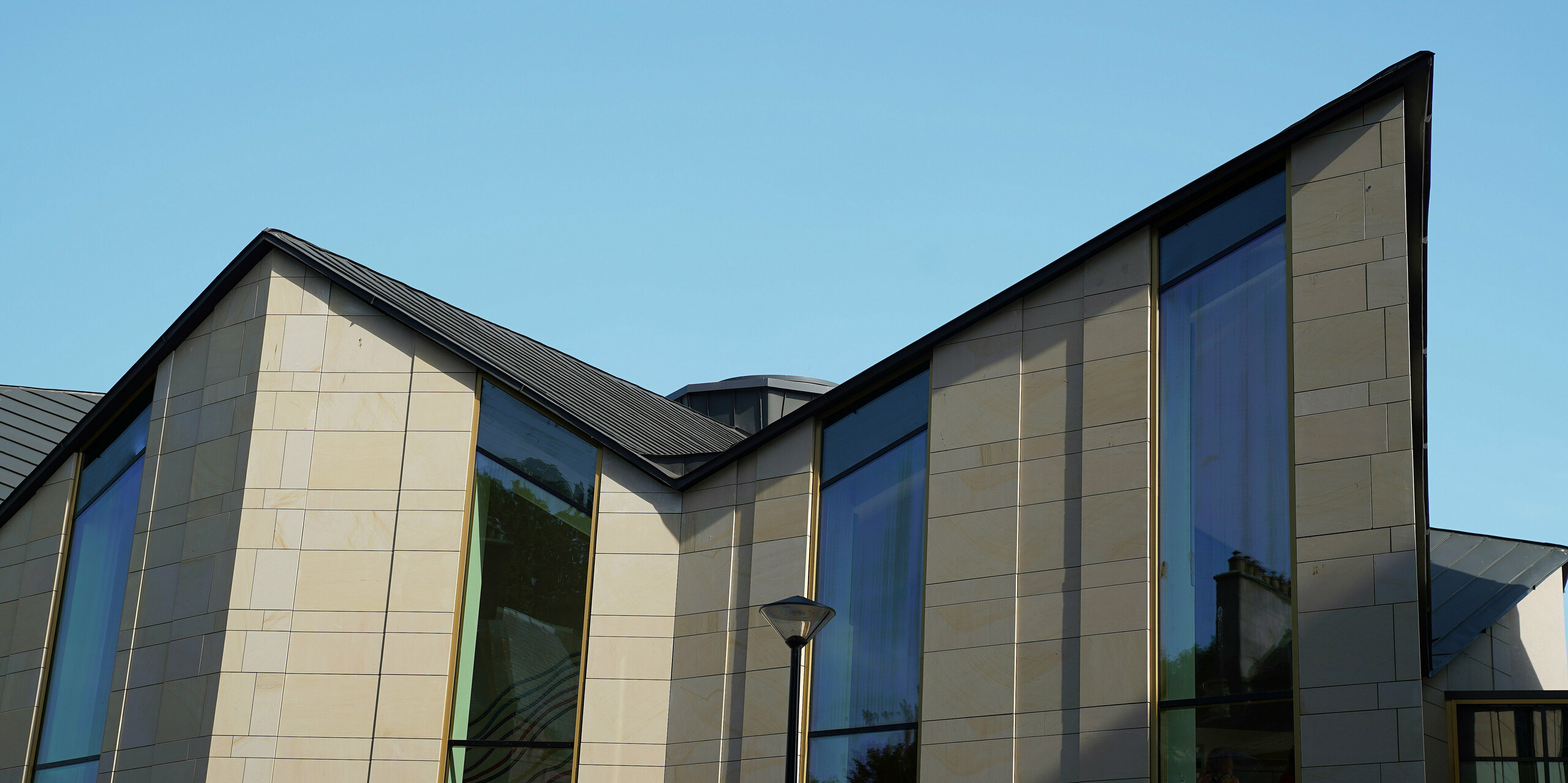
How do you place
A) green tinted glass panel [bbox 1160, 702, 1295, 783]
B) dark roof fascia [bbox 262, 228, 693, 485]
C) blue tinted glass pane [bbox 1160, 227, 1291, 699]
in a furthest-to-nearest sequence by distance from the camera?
dark roof fascia [bbox 262, 228, 693, 485] → blue tinted glass pane [bbox 1160, 227, 1291, 699] → green tinted glass panel [bbox 1160, 702, 1295, 783]

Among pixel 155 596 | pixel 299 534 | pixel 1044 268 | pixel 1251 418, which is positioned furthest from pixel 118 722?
pixel 1251 418

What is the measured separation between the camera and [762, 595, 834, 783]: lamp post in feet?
48.2

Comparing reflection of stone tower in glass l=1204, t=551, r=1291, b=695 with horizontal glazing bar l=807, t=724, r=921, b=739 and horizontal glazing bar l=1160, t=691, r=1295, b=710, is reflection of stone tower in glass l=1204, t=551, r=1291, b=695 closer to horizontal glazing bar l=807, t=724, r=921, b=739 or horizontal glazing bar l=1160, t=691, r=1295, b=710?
horizontal glazing bar l=1160, t=691, r=1295, b=710

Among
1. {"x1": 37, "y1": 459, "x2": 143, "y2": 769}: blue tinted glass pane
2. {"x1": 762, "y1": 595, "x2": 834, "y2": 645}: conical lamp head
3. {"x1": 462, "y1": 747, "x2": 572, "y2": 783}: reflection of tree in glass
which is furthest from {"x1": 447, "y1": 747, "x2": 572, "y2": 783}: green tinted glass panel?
{"x1": 762, "y1": 595, "x2": 834, "y2": 645}: conical lamp head

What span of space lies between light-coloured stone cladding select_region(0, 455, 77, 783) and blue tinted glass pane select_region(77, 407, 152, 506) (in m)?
0.22

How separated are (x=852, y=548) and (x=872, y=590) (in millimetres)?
661

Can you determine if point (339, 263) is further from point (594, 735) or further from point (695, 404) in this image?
point (695, 404)

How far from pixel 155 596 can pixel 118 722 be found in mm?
1767

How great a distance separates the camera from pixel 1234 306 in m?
17.3

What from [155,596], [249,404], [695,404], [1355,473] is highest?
[695,404]

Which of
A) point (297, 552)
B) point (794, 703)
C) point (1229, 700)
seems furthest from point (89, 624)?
point (1229, 700)

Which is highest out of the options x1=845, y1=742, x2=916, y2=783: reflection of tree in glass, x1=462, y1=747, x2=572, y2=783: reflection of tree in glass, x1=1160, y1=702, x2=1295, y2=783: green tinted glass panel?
x1=1160, y1=702, x2=1295, y2=783: green tinted glass panel

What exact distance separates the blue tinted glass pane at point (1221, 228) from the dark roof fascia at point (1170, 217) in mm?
243

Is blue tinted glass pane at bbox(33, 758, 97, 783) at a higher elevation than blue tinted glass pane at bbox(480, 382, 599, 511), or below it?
below
